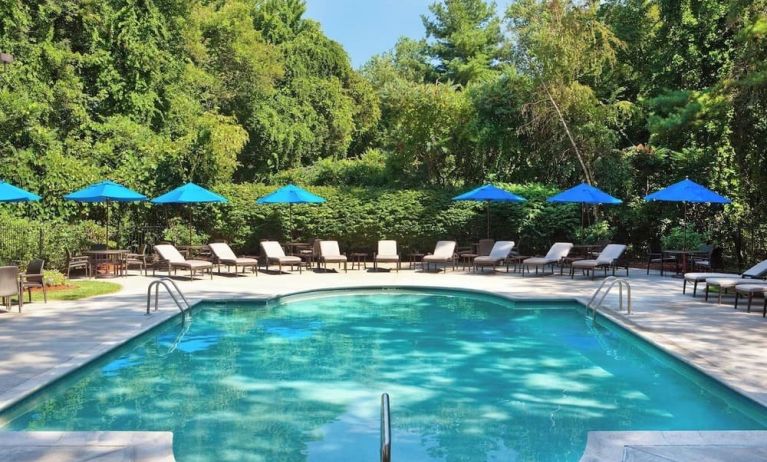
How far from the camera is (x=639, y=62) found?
22.2 meters

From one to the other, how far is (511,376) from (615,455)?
3.37m

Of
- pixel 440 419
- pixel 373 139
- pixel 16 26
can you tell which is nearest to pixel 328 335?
pixel 440 419

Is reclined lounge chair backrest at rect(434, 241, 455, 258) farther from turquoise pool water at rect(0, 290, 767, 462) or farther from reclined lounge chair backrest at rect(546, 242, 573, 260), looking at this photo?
turquoise pool water at rect(0, 290, 767, 462)

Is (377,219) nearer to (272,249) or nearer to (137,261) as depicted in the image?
(272,249)

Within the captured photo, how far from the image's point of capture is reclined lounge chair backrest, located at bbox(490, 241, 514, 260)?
16.9 meters

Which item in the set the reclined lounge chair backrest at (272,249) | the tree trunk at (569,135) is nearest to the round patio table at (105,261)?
the reclined lounge chair backrest at (272,249)

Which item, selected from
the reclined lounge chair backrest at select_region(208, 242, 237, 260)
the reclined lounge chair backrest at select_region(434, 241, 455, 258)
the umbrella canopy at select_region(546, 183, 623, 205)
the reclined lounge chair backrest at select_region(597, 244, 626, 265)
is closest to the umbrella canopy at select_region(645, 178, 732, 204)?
the umbrella canopy at select_region(546, 183, 623, 205)

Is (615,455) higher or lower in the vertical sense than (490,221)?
lower

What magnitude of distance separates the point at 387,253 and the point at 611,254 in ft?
19.0

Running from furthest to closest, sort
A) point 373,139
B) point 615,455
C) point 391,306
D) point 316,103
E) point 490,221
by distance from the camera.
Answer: point 373,139
point 316,103
point 490,221
point 391,306
point 615,455

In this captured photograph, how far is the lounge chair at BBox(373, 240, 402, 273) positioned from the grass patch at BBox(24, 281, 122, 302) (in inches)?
259

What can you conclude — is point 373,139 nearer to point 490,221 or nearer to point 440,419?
point 490,221

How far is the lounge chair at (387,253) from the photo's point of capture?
1756 cm

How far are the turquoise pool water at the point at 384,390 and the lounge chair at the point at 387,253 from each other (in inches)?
254
